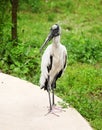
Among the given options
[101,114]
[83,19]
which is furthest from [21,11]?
[101,114]

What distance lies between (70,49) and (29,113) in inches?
240

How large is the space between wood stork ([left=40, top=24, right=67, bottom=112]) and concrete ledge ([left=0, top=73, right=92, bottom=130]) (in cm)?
35

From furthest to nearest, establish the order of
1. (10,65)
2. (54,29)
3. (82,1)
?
(82,1) < (10,65) < (54,29)

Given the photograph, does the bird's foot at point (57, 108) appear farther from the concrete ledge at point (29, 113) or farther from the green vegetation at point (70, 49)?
the green vegetation at point (70, 49)

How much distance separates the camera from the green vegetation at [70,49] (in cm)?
1085

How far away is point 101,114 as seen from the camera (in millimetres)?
9945

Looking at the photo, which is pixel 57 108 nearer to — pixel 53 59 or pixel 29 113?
pixel 29 113

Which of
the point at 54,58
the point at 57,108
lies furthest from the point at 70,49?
the point at 54,58

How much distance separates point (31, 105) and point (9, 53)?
144 inches

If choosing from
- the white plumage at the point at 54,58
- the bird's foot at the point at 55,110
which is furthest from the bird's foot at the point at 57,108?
the white plumage at the point at 54,58

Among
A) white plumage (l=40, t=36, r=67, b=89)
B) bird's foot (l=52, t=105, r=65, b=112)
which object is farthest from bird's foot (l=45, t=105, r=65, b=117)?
white plumage (l=40, t=36, r=67, b=89)

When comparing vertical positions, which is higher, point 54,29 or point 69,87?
point 54,29

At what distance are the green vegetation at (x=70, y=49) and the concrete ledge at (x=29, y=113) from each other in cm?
56

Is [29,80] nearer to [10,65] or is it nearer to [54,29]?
[10,65]
